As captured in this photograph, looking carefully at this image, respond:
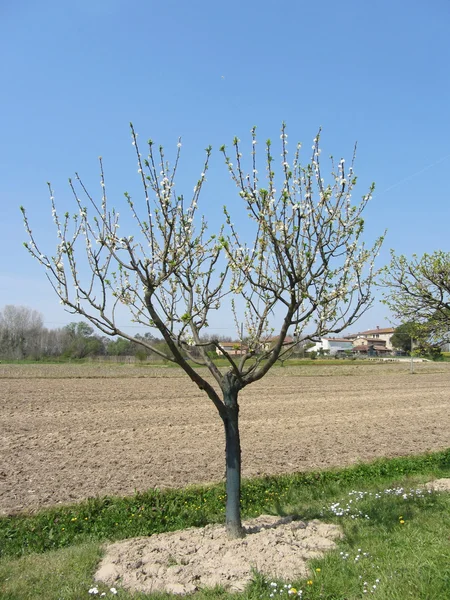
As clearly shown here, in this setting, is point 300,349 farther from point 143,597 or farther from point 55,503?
point 55,503

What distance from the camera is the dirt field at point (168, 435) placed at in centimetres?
1144

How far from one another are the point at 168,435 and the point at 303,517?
9.84 meters

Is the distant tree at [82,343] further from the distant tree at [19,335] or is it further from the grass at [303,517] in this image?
the grass at [303,517]

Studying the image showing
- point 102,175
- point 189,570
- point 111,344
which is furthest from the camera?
point 111,344

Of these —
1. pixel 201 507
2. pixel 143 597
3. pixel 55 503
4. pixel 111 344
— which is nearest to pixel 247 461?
pixel 201 507

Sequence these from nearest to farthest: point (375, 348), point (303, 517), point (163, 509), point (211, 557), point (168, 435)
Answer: point (211, 557), point (303, 517), point (163, 509), point (168, 435), point (375, 348)

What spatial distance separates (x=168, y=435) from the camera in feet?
54.3

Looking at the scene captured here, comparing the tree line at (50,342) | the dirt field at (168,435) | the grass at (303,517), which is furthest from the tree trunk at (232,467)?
the tree line at (50,342)

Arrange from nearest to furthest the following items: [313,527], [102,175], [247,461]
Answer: [102,175], [313,527], [247,461]

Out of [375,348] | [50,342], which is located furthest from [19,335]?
[375,348]

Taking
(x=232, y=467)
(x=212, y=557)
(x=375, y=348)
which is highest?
(x=375, y=348)

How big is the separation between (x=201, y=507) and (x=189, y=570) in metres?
3.46

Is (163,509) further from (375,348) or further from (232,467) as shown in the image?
(375,348)

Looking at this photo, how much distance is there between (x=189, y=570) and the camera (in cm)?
541
